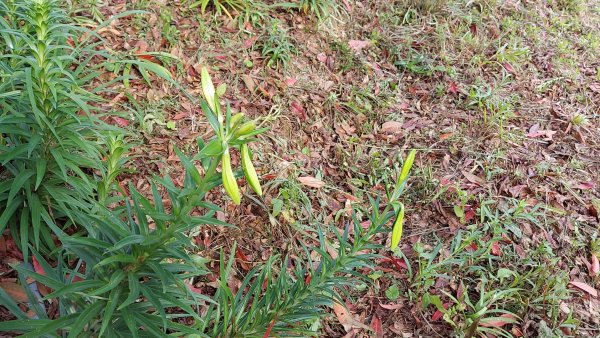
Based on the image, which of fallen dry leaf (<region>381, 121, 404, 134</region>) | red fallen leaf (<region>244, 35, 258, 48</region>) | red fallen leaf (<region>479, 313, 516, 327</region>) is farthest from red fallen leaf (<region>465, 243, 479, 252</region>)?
red fallen leaf (<region>244, 35, 258, 48</region>)

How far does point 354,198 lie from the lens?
A: 285cm

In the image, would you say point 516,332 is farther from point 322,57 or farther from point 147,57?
point 147,57

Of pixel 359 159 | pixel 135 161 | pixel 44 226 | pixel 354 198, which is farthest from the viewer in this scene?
pixel 359 159

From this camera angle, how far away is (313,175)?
291cm

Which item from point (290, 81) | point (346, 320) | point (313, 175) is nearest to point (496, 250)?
point (346, 320)

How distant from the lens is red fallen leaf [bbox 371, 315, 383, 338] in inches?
92.4

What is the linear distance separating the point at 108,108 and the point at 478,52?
9.41 ft

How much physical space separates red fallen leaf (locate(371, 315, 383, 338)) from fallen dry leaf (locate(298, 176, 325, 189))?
2.66 feet

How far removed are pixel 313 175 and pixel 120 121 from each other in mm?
1118

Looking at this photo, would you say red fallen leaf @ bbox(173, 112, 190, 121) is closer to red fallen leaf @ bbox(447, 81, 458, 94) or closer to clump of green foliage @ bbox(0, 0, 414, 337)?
clump of green foliage @ bbox(0, 0, 414, 337)

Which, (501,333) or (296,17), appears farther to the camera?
(296,17)

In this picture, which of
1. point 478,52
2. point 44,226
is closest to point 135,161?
point 44,226

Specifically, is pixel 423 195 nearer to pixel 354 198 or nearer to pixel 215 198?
pixel 354 198

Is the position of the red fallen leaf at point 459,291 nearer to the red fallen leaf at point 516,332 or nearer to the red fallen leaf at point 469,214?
the red fallen leaf at point 516,332
